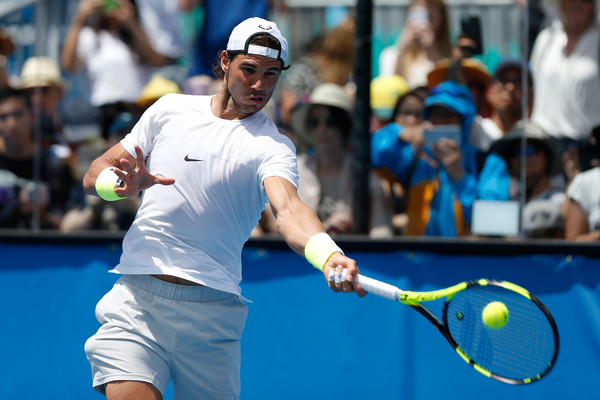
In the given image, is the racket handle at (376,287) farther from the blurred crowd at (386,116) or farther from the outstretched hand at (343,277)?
the blurred crowd at (386,116)

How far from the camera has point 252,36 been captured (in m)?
4.09

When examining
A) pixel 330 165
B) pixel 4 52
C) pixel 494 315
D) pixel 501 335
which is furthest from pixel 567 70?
pixel 4 52

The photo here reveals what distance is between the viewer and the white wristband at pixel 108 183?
12.9 ft

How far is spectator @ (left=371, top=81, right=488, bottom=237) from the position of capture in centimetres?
618

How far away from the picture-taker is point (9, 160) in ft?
23.0

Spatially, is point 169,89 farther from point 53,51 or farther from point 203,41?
point 53,51

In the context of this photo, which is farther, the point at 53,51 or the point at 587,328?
the point at 53,51

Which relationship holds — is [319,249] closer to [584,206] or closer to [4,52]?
[584,206]

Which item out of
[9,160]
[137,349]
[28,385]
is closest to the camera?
[137,349]

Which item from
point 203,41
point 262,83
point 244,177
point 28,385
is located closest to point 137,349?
point 244,177

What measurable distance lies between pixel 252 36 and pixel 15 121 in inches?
139

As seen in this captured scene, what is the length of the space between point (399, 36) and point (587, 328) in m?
2.30

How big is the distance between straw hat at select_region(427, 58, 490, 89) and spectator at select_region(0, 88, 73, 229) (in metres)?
2.64

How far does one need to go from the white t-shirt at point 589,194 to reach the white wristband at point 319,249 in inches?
110
